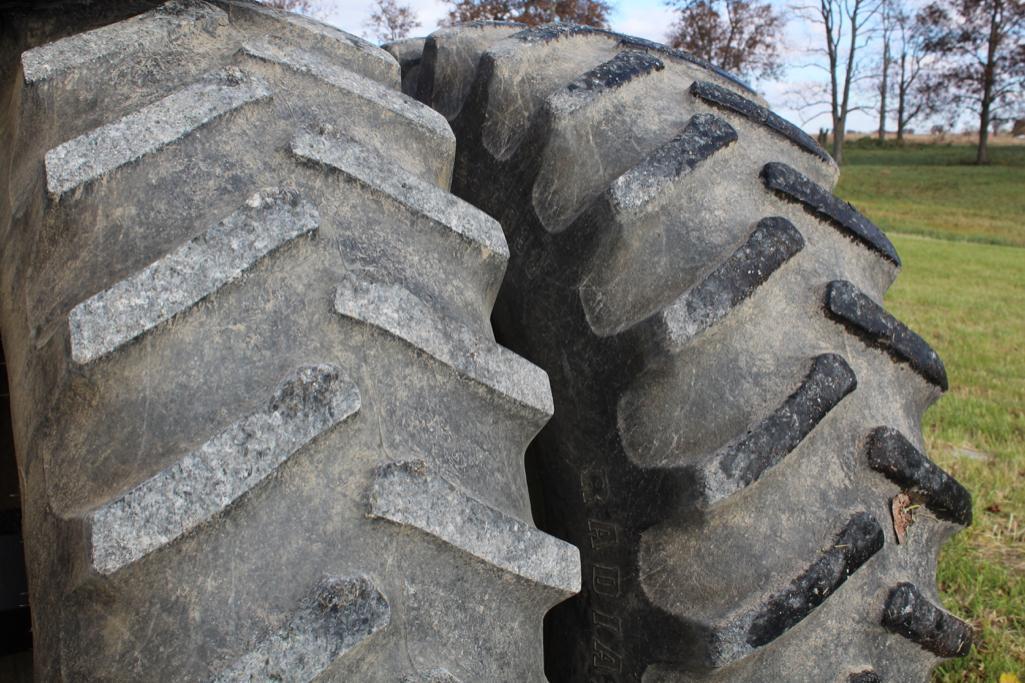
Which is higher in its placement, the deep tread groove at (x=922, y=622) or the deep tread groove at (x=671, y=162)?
the deep tread groove at (x=671, y=162)

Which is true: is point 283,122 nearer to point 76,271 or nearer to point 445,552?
point 76,271

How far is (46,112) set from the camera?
44.0 inches

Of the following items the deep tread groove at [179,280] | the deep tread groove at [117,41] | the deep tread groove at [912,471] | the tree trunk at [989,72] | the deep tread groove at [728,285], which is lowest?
the tree trunk at [989,72]

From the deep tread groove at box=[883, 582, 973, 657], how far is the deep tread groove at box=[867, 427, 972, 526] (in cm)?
12

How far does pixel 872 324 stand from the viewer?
1.30 meters

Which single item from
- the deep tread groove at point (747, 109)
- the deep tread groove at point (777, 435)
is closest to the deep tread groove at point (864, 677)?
the deep tread groove at point (777, 435)

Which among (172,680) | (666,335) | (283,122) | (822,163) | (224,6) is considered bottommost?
(172,680)

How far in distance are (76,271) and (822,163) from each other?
1.15 meters

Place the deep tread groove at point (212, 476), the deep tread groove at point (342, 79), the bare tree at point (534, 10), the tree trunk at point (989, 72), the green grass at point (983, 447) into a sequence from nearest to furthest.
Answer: the deep tread groove at point (212, 476) → the deep tread groove at point (342, 79) → the green grass at point (983, 447) → the bare tree at point (534, 10) → the tree trunk at point (989, 72)

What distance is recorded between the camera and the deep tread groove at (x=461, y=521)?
0.91 meters

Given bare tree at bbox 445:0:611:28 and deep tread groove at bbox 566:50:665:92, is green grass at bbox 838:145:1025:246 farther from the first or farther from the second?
deep tread groove at bbox 566:50:665:92

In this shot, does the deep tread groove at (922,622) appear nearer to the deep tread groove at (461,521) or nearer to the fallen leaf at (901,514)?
the fallen leaf at (901,514)

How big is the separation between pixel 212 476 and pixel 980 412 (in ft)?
12.0

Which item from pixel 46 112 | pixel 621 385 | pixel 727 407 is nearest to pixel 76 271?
pixel 46 112
